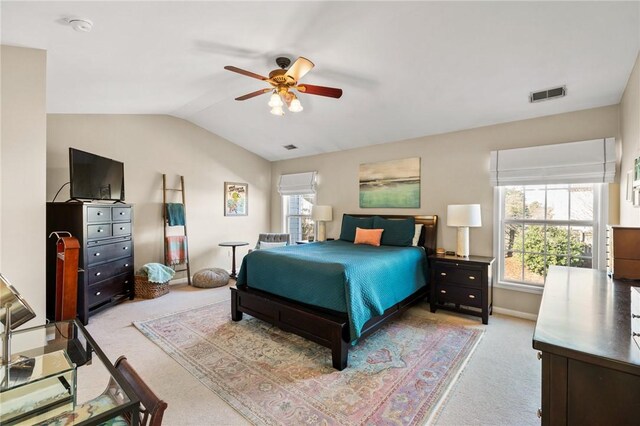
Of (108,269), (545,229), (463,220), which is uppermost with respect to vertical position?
(463,220)

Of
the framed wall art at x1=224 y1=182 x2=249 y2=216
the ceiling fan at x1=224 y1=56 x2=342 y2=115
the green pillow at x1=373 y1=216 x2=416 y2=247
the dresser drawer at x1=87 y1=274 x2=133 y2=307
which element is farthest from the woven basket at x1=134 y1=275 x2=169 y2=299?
the green pillow at x1=373 y1=216 x2=416 y2=247

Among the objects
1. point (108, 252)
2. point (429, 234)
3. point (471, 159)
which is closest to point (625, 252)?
point (471, 159)

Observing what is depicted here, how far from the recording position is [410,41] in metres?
2.44

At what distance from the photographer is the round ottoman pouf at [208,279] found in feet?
15.9

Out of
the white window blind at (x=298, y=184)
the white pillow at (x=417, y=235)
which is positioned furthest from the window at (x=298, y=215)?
the white pillow at (x=417, y=235)

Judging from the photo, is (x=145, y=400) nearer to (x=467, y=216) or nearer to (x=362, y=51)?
(x=362, y=51)

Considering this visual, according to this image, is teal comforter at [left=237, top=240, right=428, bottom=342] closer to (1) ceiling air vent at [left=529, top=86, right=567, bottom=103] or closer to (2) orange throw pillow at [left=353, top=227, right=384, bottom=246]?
(2) orange throw pillow at [left=353, top=227, right=384, bottom=246]

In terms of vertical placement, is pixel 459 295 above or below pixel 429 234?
below

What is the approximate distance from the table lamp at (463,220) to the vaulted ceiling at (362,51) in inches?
43.7

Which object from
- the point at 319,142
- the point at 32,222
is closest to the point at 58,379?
the point at 32,222

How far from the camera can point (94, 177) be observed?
364 cm

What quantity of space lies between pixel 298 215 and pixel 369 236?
7.35 feet

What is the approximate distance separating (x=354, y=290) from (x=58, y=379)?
1.89m

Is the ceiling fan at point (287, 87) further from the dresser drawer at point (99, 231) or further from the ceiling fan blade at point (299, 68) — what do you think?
the dresser drawer at point (99, 231)
